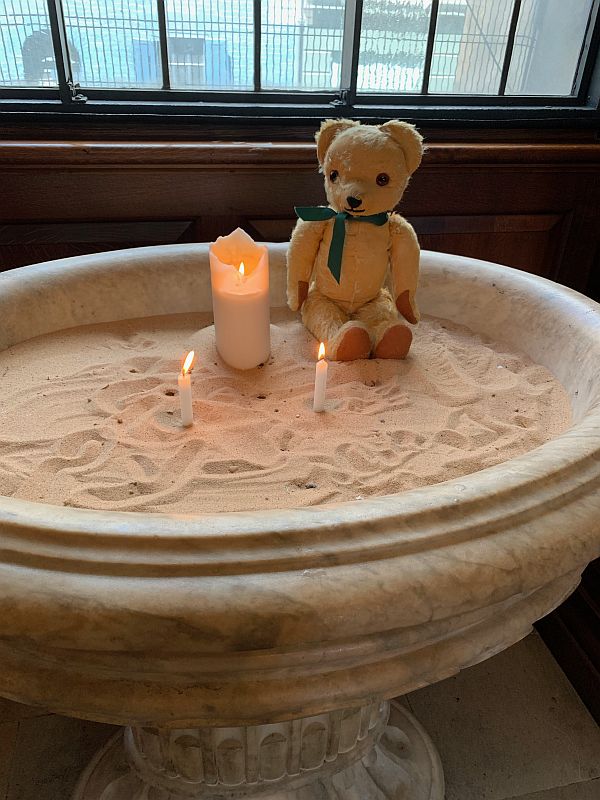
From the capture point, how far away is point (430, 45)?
165 cm

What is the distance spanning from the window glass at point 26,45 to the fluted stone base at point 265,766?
4.81 feet

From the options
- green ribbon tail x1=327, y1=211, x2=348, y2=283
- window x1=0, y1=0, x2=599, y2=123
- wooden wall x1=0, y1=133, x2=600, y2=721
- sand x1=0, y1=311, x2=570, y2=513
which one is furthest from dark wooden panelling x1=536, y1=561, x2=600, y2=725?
window x1=0, y1=0, x2=599, y2=123

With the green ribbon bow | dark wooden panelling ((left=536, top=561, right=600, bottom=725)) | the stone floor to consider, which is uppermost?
the green ribbon bow

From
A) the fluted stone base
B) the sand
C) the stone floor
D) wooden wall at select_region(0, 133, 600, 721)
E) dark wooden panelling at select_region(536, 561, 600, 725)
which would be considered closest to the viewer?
the sand

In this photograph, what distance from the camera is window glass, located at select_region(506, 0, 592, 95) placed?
170cm

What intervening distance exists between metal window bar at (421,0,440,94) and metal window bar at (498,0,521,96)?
8.5 inches

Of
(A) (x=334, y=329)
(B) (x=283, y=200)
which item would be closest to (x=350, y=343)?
(A) (x=334, y=329)

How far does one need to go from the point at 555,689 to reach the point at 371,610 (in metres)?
1.09

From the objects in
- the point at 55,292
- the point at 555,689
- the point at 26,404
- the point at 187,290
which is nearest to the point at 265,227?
the point at 187,290

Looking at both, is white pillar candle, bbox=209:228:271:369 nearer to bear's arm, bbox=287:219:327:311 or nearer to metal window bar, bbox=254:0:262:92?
bear's arm, bbox=287:219:327:311

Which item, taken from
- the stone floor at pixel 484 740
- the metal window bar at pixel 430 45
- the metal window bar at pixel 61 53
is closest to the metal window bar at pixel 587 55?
the metal window bar at pixel 430 45

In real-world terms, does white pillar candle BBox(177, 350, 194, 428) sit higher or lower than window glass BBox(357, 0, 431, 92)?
lower

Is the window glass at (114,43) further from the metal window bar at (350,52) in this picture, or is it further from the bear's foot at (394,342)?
the bear's foot at (394,342)

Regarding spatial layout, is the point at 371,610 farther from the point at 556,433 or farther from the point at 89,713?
the point at 556,433
